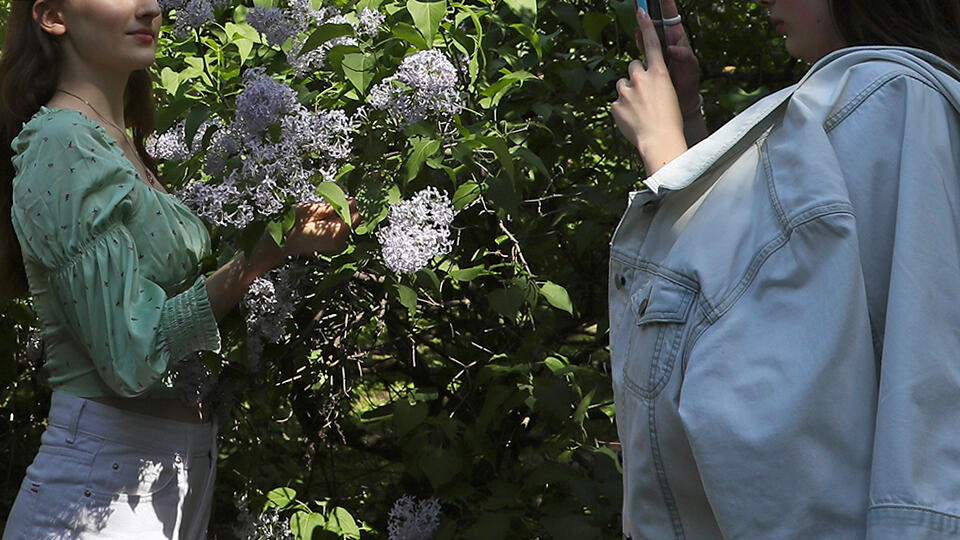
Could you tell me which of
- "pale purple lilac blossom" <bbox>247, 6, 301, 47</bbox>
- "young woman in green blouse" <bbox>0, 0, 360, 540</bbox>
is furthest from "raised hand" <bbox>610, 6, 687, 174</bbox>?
"pale purple lilac blossom" <bbox>247, 6, 301, 47</bbox>

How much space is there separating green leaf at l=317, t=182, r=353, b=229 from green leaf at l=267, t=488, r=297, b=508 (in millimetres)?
1059

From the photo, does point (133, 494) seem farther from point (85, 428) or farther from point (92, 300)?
point (92, 300)

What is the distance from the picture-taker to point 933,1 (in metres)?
1.34

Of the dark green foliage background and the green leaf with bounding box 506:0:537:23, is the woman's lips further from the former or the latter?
the green leaf with bounding box 506:0:537:23

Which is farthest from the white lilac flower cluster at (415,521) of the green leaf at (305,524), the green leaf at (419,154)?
the green leaf at (419,154)

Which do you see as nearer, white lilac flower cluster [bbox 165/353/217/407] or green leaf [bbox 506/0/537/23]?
white lilac flower cluster [bbox 165/353/217/407]

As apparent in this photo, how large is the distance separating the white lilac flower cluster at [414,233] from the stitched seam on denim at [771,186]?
2.52ft

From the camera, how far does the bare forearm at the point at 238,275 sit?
1.92 metres

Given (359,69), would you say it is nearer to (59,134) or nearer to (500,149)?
(500,149)

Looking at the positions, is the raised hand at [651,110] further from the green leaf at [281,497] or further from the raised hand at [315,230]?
the green leaf at [281,497]

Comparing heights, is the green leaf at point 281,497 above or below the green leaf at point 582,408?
below

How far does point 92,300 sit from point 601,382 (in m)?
1.14

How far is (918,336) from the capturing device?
1.11 meters

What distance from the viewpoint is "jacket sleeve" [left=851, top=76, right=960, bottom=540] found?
1094 mm
